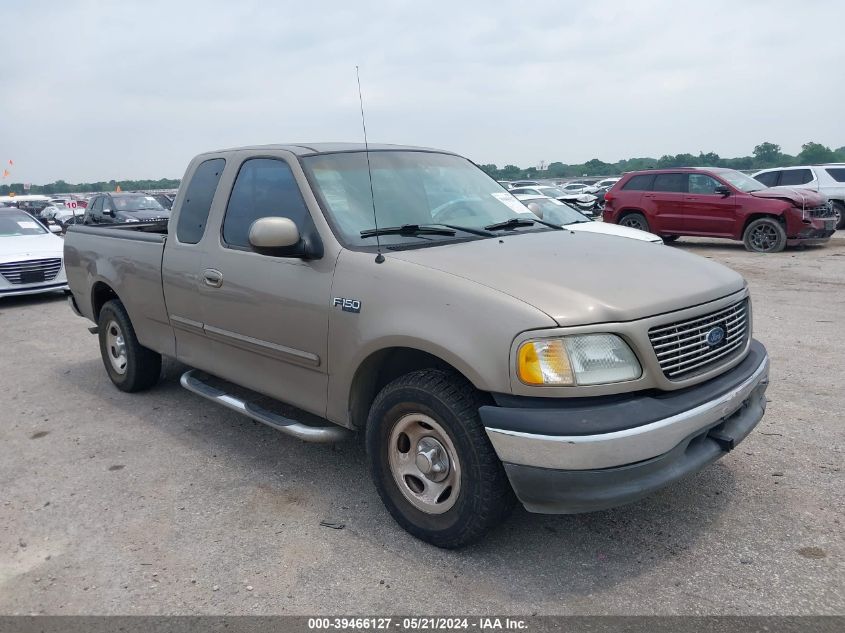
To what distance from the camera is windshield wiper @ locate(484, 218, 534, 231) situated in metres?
4.00

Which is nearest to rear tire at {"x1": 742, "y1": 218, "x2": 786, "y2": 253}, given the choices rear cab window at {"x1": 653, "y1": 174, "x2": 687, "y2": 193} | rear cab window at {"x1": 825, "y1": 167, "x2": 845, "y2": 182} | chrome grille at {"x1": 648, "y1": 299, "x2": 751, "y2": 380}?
rear cab window at {"x1": 653, "y1": 174, "x2": 687, "y2": 193}

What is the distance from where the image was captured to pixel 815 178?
17.3 meters

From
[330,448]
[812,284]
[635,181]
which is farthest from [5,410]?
[635,181]

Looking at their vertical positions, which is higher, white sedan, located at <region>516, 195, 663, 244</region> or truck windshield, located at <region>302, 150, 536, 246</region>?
truck windshield, located at <region>302, 150, 536, 246</region>

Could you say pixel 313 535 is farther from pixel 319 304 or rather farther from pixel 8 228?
pixel 8 228

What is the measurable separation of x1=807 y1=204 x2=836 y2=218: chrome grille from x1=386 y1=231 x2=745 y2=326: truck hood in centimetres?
1196

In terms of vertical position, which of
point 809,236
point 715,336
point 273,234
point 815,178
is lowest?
point 809,236

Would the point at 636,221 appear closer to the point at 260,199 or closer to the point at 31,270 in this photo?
the point at 31,270

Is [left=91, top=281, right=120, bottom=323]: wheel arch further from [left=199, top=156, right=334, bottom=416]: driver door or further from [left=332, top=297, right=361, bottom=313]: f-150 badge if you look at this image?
[left=332, top=297, right=361, bottom=313]: f-150 badge

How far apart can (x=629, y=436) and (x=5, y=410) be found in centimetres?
502

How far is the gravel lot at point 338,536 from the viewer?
2.84 metres

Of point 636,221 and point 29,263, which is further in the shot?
point 636,221

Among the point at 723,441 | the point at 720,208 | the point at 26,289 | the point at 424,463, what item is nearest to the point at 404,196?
the point at 424,463

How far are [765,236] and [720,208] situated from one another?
3.45 feet
